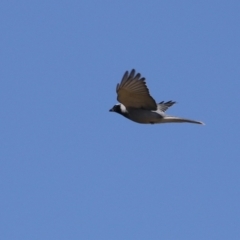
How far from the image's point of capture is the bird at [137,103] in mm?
27281

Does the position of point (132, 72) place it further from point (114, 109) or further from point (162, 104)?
point (162, 104)

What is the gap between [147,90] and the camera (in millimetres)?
27672

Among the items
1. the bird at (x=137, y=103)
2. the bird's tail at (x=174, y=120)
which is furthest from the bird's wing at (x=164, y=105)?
the bird's tail at (x=174, y=120)

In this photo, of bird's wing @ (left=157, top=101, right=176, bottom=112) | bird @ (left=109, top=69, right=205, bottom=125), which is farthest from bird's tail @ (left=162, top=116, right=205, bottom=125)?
bird's wing @ (left=157, top=101, right=176, bottom=112)

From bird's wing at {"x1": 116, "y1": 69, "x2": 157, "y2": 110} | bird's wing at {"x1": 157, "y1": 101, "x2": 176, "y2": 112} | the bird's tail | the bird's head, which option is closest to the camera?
bird's wing at {"x1": 116, "y1": 69, "x2": 157, "y2": 110}

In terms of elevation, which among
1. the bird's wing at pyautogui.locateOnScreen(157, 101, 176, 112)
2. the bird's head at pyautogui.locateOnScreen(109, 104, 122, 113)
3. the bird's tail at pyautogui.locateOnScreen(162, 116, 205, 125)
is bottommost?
the bird's tail at pyautogui.locateOnScreen(162, 116, 205, 125)

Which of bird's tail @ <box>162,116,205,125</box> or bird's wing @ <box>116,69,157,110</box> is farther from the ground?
bird's wing @ <box>116,69,157,110</box>

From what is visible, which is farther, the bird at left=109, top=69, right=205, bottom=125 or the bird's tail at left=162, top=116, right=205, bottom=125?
the bird's tail at left=162, top=116, right=205, bottom=125

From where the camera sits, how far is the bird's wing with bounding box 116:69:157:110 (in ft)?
89.2

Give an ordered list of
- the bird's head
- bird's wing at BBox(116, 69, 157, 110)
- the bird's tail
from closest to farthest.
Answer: bird's wing at BBox(116, 69, 157, 110), the bird's tail, the bird's head

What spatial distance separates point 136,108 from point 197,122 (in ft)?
6.25

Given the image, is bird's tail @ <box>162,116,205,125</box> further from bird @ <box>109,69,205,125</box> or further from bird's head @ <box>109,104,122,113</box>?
bird's head @ <box>109,104,122,113</box>

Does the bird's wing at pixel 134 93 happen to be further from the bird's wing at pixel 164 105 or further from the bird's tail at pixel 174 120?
the bird's wing at pixel 164 105

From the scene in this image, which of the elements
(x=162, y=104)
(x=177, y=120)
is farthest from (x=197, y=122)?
(x=162, y=104)
